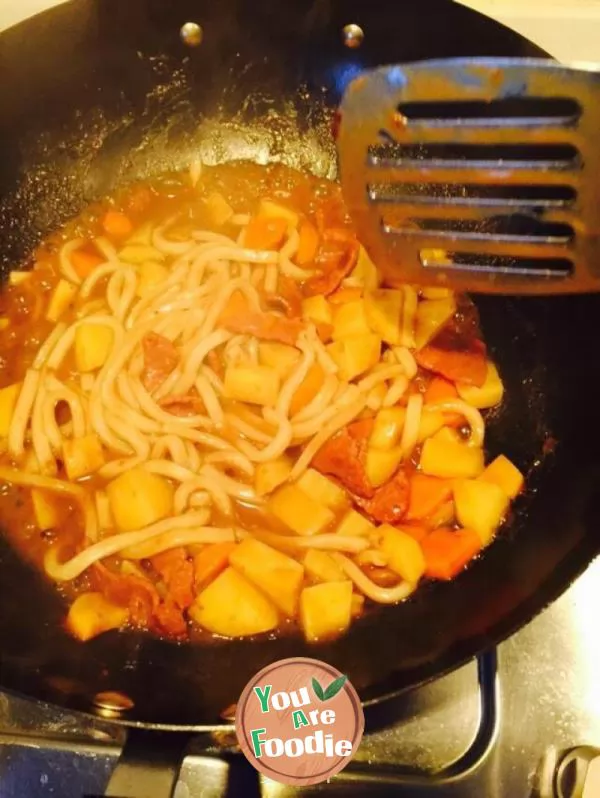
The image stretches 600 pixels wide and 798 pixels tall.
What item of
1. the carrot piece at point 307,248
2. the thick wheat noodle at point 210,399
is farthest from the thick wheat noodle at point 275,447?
the carrot piece at point 307,248

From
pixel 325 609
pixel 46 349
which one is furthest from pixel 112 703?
pixel 46 349

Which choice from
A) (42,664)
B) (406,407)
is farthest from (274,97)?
(42,664)

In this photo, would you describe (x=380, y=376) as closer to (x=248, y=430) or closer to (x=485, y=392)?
(x=485, y=392)

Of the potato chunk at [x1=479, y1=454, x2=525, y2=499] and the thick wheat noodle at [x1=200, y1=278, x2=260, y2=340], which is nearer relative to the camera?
the potato chunk at [x1=479, y1=454, x2=525, y2=499]

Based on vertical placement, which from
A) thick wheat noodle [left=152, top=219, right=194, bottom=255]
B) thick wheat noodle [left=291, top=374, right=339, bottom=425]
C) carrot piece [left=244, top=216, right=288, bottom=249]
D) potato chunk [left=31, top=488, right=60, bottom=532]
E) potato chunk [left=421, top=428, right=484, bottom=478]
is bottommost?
potato chunk [left=421, top=428, right=484, bottom=478]

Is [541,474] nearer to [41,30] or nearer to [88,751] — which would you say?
[88,751]

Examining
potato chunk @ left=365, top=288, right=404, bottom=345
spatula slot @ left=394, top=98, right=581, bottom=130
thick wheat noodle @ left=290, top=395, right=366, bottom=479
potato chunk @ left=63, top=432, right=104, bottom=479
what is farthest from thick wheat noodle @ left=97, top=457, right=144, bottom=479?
spatula slot @ left=394, top=98, right=581, bottom=130

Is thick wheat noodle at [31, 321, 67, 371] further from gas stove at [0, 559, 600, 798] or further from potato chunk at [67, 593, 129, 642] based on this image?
gas stove at [0, 559, 600, 798]
